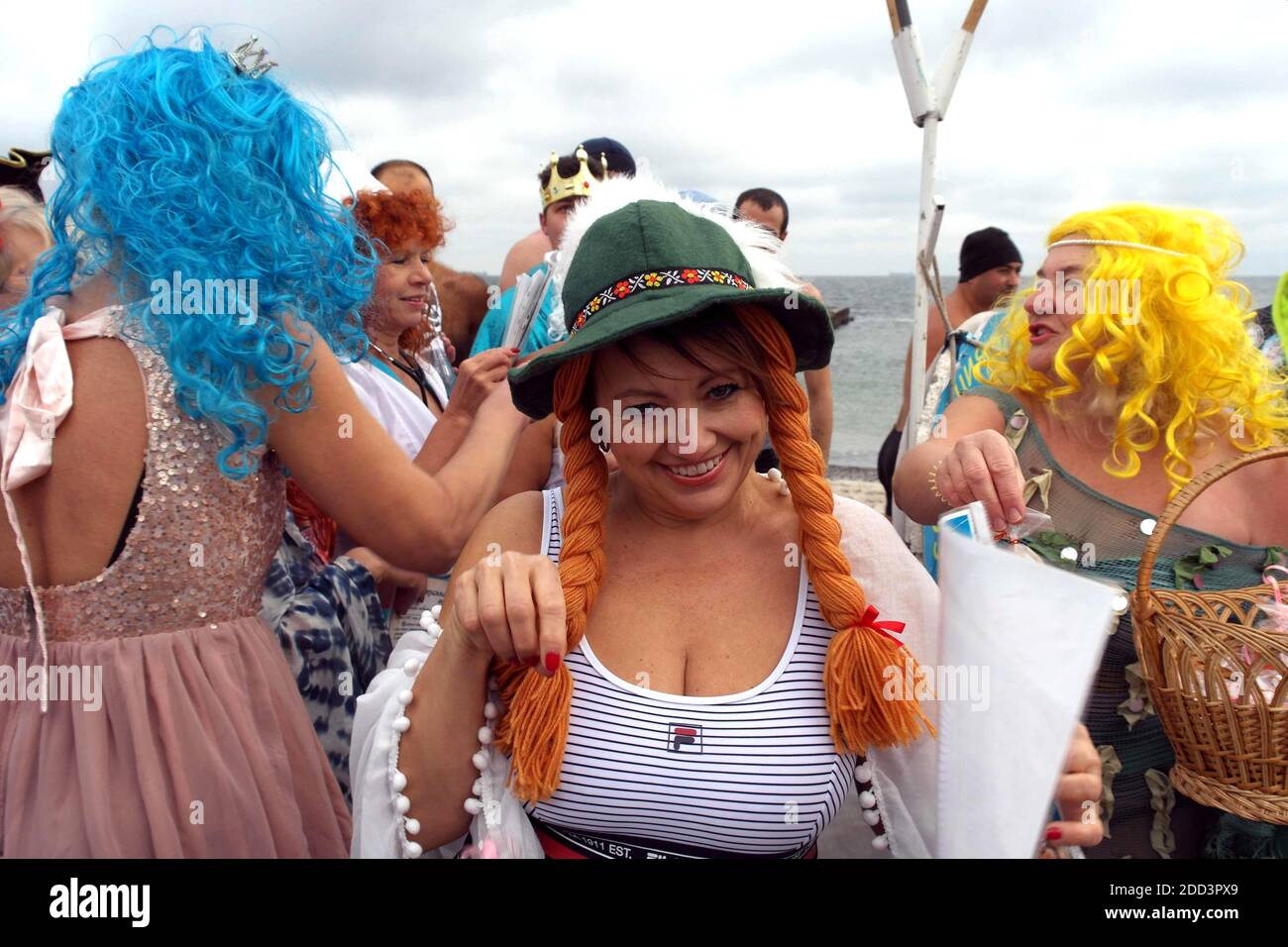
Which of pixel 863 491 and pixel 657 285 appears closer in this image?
pixel 657 285

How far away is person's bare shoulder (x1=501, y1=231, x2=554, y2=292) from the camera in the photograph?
14.6 feet

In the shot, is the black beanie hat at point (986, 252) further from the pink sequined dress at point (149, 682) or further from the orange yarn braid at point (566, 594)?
the pink sequined dress at point (149, 682)

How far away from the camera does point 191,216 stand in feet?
5.41

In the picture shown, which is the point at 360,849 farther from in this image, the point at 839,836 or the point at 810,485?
the point at 839,836

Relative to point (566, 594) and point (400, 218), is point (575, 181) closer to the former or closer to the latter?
point (400, 218)

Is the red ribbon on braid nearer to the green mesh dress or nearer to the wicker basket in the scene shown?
the wicker basket

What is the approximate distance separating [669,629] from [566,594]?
0.71 feet

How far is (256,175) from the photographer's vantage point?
172cm

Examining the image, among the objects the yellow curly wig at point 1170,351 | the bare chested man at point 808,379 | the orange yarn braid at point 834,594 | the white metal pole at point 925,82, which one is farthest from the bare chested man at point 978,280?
the orange yarn braid at point 834,594

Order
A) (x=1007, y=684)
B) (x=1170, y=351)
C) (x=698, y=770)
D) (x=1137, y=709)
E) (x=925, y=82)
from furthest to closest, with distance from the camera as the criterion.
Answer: (x=925, y=82) < (x=1170, y=351) < (x=1137, y=709) < (x=698, y=770) < (x=1007, y=684)

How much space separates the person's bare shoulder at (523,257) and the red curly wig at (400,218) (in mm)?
1125

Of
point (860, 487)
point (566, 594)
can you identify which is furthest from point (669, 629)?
point (860, 487)

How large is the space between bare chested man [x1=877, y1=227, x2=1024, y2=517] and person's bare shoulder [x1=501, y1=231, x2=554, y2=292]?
2.45 m

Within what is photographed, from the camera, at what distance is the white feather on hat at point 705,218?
1813mm
